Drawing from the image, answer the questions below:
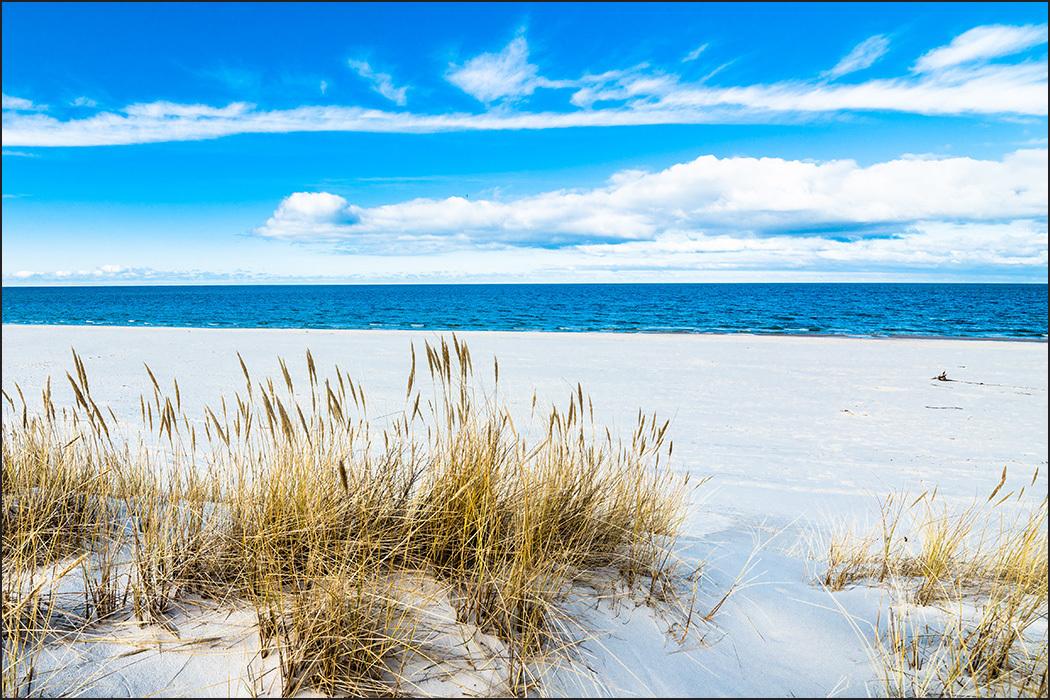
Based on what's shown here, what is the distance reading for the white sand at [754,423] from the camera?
7.16 ft

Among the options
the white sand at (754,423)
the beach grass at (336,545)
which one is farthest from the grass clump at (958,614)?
the beach grass at (336,545)

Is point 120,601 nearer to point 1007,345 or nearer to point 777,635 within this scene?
point 777,635

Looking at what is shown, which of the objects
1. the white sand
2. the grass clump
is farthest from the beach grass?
the grass clump

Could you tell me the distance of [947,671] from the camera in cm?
204

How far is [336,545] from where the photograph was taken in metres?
2.25

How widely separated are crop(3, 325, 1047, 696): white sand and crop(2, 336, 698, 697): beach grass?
0.28 metres

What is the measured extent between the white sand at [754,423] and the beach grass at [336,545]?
0.28m

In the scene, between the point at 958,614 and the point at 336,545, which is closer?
the point at 336,545

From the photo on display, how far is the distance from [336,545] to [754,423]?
669 centimetres

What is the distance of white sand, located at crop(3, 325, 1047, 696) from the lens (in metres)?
2.18

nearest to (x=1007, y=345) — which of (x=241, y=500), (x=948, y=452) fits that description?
(x=948, y=452)

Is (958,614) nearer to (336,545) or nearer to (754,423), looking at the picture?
(336,545)

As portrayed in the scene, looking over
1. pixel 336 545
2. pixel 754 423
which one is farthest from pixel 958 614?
pixel 754 423

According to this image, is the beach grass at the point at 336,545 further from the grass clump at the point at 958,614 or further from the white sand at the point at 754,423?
the grass clump at the point at 958,614
